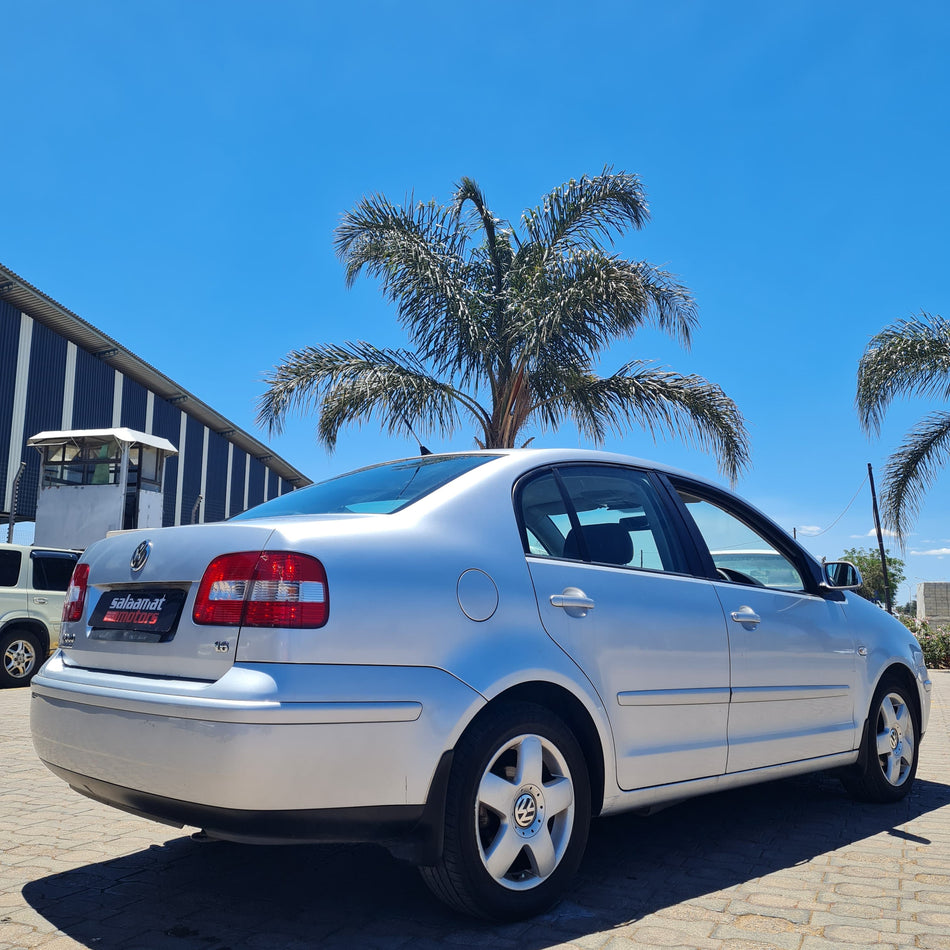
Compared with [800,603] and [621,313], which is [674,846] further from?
[621,313]

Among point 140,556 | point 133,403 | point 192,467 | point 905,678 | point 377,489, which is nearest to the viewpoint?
point 140,556

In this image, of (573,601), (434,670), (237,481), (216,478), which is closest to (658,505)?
(573,601)

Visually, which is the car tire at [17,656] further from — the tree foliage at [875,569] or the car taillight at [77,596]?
the tree foliage at [875,569]

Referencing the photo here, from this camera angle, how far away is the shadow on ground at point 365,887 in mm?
2924

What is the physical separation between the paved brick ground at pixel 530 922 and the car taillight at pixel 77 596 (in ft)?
3.24

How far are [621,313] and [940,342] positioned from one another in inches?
287

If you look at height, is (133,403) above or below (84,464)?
above

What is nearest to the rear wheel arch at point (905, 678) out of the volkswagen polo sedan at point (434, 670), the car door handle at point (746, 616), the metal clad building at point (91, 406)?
the volkswagen polo sedan at point (434, 670)

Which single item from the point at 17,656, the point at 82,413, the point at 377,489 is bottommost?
the point at 17,656

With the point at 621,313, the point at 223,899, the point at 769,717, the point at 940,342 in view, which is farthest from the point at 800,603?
the point at 940,342

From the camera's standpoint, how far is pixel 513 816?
9.79ft

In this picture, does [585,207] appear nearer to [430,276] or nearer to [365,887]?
[430,276]

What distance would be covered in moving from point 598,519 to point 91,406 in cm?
3639

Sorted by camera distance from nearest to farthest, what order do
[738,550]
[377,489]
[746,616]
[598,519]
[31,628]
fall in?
1. [377,489]
2. [598,519]
3. [746,616]
4. [738,550]
5. [31,628]
